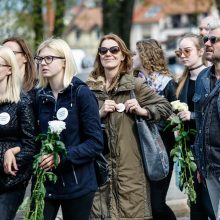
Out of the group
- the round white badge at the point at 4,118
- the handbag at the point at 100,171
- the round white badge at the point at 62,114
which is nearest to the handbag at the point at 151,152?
the handbag at the point at 100,171

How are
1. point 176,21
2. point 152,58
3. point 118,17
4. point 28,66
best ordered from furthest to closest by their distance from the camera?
point 176,21 → point 118,17 → point 152,58 → point 28,66

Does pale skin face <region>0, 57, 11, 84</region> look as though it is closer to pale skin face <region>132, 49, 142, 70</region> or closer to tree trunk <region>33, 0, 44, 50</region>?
pale skin face <region>132, 49, 142, 70</region>

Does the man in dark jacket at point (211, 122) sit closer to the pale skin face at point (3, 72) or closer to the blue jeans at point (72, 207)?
the blue jeans at point (72, 207)

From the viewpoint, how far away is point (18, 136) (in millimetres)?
5645

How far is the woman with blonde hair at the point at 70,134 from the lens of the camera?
5430 mm

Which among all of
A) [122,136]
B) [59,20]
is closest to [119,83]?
[122,136]

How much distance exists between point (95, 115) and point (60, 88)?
35 cm

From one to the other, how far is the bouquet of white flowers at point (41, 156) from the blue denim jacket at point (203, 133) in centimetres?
110

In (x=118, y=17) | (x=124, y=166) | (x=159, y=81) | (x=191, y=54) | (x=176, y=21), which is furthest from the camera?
(x=176, y=21)

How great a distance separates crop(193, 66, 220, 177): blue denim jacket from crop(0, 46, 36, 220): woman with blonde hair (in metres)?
1.25

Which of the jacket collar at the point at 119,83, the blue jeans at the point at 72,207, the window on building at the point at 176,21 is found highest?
the jacket collar at the point at 119,83

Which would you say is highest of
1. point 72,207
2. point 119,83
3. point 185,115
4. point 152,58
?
point 152,58

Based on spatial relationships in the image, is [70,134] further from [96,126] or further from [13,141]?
[13,141]

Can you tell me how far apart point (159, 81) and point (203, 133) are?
5.45 ft
